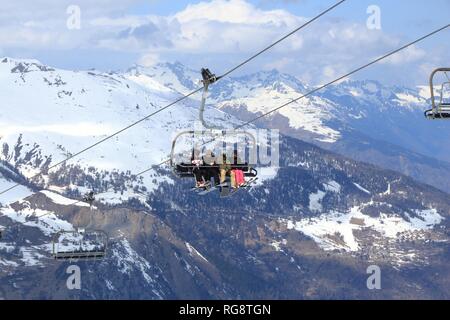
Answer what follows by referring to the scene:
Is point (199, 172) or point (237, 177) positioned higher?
point (199, 172)

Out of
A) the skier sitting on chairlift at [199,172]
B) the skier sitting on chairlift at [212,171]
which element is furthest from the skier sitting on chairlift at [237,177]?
the skier sitting on chairlift at [199,172]

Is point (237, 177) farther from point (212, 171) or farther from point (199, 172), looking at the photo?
point (199, 172)

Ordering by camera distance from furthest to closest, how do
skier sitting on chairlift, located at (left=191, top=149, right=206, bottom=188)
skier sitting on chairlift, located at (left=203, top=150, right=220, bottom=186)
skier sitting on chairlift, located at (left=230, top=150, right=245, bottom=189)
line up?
skier sitting on chairlift, located at (left=191, top=149, right=206, bottom=188) → skier sitting on chairlift, located at (left=203, top=150, right=220, bottom=186) → skier sitting on chairlift, located at (left=230, top=150, right=245, bottom=189)

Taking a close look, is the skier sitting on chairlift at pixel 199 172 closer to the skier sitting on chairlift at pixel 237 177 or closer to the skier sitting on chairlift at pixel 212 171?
the skier sitting on chairlift at pixel 212 171

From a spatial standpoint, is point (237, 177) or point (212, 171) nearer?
point (237, 177)

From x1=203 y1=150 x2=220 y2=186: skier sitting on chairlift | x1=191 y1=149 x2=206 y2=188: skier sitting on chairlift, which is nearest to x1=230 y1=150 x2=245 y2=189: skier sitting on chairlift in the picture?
x1=203 y1=150 x2=220 y2=186: skier sitting on chairlift

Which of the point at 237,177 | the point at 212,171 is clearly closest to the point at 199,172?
the point at 212,171

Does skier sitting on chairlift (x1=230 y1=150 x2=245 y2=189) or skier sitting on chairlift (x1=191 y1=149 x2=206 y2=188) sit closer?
skier sitting on chairlift (x1=230 y1=150 x2=245 y2=189)

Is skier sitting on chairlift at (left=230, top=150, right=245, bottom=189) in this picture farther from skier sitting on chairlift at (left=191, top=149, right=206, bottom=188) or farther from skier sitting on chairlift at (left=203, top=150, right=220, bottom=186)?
skier sitting on chairlift at (left=191, top=149, right=206, bottom=188)

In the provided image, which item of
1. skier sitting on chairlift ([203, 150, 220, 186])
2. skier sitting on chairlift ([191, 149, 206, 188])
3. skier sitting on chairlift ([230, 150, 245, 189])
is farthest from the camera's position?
skier sitting on chairlift ([191, 149, 206, 188])
